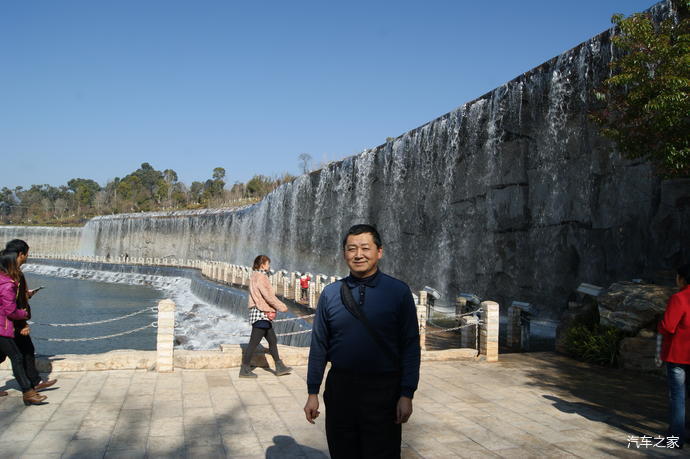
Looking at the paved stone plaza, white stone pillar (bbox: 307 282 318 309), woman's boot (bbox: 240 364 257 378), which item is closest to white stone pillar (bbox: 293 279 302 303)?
white stone pillar (bbox: 307 282 318 309)

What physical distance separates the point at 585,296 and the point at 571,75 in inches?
295

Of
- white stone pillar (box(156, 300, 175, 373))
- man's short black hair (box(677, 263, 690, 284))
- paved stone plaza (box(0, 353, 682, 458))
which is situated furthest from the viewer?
white stone pillar (box(156, 300, 175, 373))

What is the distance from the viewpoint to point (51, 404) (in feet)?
20.1

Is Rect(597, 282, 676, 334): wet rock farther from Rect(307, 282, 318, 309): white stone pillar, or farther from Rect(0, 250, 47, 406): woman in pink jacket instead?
Rect(307, 282, 318, 309): white stone pillar

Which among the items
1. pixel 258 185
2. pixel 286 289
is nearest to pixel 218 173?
pixel 258 185

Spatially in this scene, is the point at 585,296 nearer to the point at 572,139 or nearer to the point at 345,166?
the point at 572,139

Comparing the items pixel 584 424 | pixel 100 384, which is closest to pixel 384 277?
pixel 584 424

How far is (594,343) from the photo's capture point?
9.47 metres

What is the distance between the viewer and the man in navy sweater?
3.21 metres

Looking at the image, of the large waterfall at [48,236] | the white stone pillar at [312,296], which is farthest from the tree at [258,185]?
the white stone pillar at [312,296]

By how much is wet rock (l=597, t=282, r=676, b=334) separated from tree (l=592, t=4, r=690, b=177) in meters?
2.00

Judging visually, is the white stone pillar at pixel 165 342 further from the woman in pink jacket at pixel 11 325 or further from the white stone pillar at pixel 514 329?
the white stone pillar at pixel 514 329

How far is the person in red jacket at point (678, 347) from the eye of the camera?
199 inches

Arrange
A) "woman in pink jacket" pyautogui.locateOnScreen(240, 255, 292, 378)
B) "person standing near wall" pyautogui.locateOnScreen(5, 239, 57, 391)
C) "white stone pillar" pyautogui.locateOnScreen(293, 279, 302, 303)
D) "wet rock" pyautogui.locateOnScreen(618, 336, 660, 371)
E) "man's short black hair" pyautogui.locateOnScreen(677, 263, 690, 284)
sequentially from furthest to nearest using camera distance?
"white stone pillar" pyautogui.locateOnScreen(293, 279, 302, 303)
"wet rock" pyautogui.locateOnScreen(618, 336, 660, 371)
"woman in pink jacket" pyautogui.locateOnScreen(240, 255, 292, 378)
"person standing near wall" pyautogui.locateOnScreen(5, 239, 57, 391)
"man's short black hair" pyautogui.locateOnScreen(677, 263, 690, 284)
